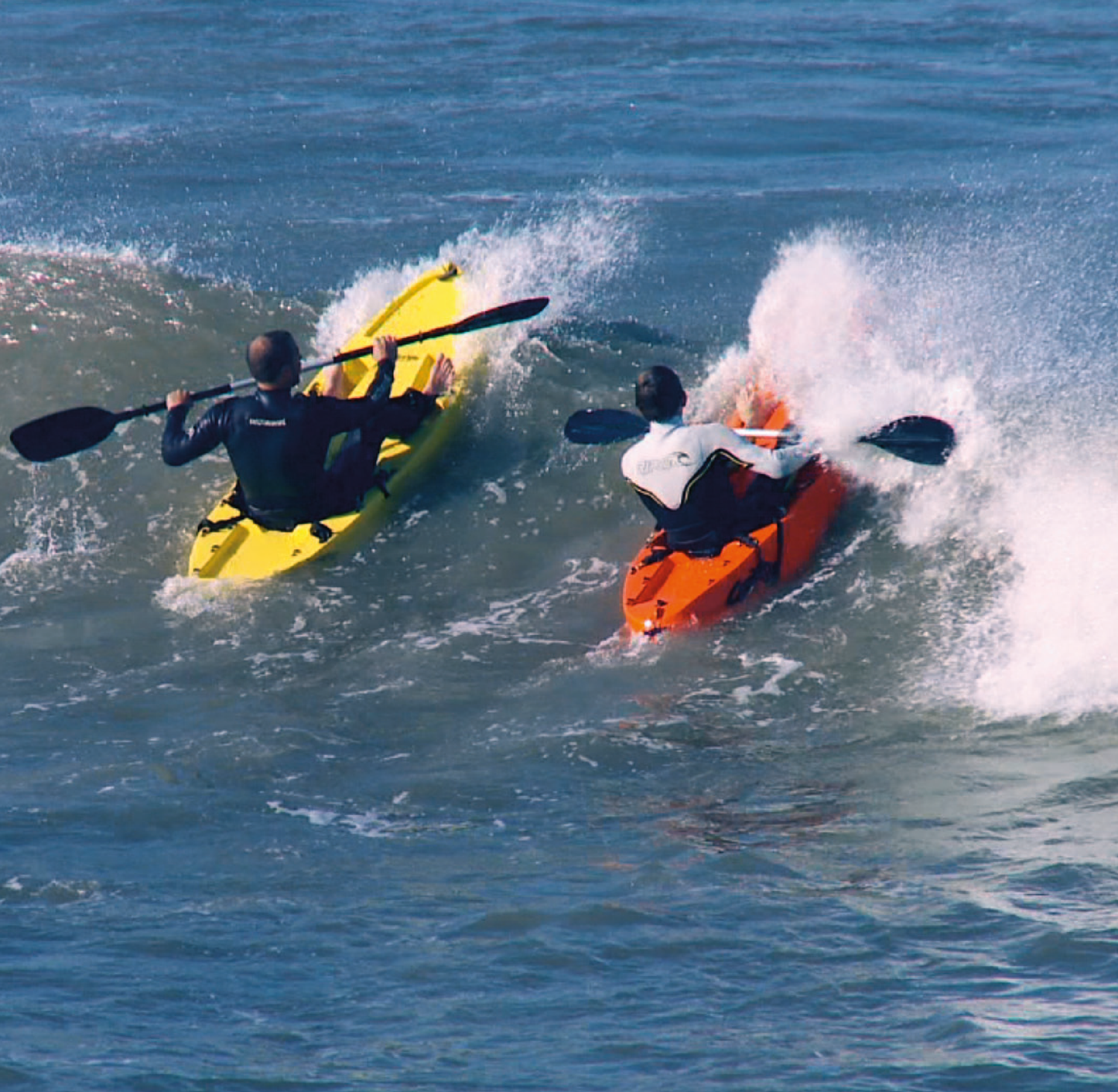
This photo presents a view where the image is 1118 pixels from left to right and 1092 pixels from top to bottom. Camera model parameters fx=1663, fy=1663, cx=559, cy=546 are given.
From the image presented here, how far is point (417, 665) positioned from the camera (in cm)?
822

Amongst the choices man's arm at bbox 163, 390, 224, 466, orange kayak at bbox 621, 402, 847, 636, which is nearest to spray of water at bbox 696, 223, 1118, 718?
orange kayak at bbox 621, 402, 847, 636

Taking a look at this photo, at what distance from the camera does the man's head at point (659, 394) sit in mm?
8281

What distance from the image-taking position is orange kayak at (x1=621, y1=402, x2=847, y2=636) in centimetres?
820

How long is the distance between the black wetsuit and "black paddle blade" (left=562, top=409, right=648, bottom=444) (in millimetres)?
1139

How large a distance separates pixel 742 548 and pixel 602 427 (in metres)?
1.16

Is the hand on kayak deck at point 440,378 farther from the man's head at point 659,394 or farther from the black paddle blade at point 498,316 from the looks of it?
the man's head at point 659,394

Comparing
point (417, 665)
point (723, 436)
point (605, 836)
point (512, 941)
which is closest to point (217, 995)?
point (512, 941)

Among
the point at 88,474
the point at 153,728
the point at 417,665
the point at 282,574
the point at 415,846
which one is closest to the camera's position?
the point at 415,846

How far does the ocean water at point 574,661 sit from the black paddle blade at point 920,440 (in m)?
0.60

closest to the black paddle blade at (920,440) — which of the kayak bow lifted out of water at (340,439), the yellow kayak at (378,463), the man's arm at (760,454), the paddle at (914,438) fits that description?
the paddle at (914,438)

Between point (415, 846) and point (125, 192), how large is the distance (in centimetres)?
1184

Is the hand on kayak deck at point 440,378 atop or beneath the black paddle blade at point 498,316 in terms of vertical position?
beneath

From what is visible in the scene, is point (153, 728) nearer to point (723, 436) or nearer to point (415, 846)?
point (415, 846)

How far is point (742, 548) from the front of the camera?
27.8ft
